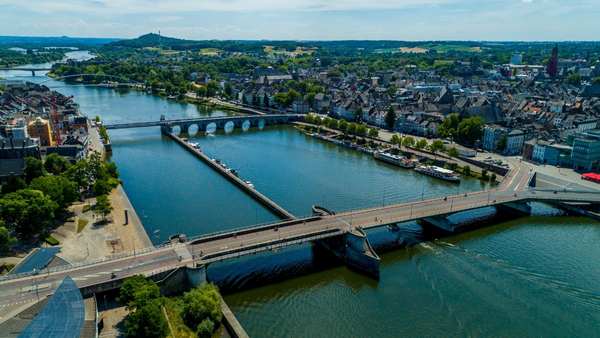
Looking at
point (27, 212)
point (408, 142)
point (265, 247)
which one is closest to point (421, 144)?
point (408, 142)

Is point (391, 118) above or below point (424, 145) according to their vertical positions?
above

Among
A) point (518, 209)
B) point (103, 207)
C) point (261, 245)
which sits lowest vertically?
point (518, 209)

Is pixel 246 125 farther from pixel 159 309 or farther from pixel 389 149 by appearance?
pixel 159 309

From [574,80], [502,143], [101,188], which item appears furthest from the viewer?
[574,80]

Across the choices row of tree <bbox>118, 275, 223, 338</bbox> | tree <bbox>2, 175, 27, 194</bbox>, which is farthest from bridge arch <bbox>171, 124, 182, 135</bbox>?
row of tree <bbox>118, 275, 223, 338</bbox>

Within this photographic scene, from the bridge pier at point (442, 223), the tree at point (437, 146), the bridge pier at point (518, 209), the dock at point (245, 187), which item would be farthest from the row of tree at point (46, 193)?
the tree at point (437, 146)

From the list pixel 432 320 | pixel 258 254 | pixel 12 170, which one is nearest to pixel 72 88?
pixel 12 170
